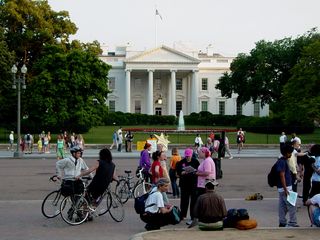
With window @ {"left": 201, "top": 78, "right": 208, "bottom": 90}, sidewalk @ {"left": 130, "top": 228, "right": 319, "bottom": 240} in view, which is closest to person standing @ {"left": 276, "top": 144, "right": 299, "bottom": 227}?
sidewalk @ {"left": 130, "top": 228, "right": 319, "bottom": 240}

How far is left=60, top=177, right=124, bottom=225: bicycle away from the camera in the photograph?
42.5 ft

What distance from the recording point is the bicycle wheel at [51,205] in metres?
13.6

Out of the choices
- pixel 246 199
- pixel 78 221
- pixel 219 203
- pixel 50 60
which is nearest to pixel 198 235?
pixel 219 203

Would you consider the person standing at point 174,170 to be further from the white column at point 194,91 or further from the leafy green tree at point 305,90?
the white column at point 194,91

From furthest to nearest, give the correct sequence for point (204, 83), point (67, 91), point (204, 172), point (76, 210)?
1. point (204, 83)
2. point (67, 91)
3. point (204, 172)
4. point (76, 210)

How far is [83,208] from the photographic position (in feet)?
42.8

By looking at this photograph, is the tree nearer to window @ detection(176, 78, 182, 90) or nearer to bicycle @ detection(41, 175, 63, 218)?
window @ detection(176, 78, 182, 90)

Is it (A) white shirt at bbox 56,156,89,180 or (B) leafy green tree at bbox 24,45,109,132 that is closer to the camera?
A: (A) white shirt at bbox 56,156,89,180

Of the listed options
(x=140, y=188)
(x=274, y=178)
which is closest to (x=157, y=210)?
(x=274, y=178)

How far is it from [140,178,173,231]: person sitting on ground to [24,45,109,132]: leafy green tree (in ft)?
129

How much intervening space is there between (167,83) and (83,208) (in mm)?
95532

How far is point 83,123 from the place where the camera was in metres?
50.5

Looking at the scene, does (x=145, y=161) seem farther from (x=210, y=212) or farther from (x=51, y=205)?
(x=210, y=212)

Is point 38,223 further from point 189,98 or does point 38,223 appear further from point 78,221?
point 189,98
